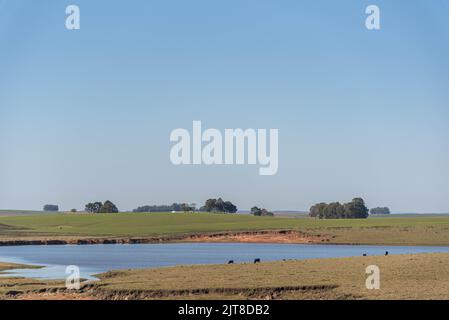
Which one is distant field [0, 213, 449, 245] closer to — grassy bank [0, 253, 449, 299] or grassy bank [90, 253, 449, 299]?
grassy bank [90, 253, 449, 299]

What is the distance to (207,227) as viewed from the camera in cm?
14400

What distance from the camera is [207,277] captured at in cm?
4878

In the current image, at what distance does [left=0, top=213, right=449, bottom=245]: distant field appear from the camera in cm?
11194

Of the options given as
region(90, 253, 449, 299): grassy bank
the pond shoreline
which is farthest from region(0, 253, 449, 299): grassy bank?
the pond shoreline

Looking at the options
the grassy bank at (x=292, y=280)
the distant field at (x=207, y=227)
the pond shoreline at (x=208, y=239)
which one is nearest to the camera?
the grassy bank at (x=292, y=280)

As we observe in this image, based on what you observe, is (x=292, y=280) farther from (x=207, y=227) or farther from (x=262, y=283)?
(x=207, y=227)

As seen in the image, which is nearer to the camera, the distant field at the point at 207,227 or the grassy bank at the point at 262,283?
the grassy bank at the point at 262,283

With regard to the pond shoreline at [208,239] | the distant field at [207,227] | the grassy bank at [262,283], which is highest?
the distant field at [207,227]

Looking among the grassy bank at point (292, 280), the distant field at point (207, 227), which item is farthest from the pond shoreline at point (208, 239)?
the grassy bank at point (292, 280)

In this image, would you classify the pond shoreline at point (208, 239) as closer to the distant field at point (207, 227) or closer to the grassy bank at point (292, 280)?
the distant field at point (207, 227)

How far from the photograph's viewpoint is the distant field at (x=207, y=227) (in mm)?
111938

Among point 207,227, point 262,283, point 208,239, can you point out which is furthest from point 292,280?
point 207,227

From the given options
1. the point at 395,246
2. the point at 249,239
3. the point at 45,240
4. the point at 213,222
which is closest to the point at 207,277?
the point at 395,246

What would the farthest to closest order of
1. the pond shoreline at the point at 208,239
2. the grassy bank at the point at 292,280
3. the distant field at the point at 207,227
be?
1. the pond shoreline at the point at 208,239
2. the distant field at the point at 207,227
3. the grassy bank at the point at 292,280
